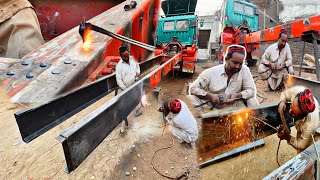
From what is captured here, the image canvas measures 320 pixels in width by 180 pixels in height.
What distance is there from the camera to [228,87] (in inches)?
112

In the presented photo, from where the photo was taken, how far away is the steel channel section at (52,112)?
1.48 m

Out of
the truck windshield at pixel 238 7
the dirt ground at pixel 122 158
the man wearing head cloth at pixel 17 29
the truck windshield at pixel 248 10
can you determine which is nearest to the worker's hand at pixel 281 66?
the dirt ground at pixel 122 158

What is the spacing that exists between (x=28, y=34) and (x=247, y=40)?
5.88 meters

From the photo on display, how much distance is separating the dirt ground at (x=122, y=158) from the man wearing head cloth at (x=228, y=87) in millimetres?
716

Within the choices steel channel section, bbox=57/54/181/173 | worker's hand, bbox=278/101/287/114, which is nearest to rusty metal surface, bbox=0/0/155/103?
steel channel section, bbox=57/54/181/173

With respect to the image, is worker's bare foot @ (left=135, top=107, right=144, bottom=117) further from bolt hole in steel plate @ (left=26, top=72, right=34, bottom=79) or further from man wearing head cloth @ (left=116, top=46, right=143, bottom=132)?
bolt hole in steel plate @ (left=26, top=72, right=34, bottom=79)

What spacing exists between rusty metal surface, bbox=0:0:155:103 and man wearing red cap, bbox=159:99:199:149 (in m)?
1.62

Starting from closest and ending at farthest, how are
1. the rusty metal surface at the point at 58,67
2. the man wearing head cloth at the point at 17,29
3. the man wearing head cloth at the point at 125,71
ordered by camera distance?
the rusty metal surface at the point at 58,67 → the man wearing head cloth at the point at 125,71 → the man wearing head cloth at the point at 17,29

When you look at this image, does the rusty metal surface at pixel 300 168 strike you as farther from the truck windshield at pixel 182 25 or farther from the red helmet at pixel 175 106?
the truck windshield at pixel 182 25

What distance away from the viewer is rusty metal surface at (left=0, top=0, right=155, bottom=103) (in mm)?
3004

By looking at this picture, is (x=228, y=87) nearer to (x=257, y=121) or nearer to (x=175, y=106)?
(x=175, y=106)

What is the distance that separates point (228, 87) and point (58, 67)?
268cm

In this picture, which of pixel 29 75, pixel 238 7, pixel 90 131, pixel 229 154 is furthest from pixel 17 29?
pixel 238 7

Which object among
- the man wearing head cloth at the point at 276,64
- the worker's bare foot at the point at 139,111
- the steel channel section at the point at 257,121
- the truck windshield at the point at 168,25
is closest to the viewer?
the steel channel section at the point at 257,121
